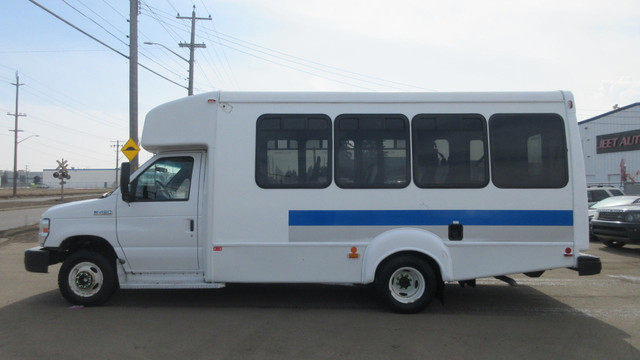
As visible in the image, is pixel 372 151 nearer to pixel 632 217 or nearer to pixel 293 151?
pixel 293 151

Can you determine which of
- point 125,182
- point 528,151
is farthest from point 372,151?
point 125,182

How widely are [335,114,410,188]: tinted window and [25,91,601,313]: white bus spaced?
1cm

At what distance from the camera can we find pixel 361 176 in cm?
600

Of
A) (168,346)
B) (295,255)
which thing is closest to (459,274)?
(295,255)

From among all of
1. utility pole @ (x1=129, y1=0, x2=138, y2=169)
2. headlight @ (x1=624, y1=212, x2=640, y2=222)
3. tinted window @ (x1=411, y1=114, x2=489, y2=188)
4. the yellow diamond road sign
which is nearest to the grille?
headlight @ (x1=624, y1=212, x2=640, y2=222)

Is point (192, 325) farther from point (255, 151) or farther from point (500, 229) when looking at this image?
point (500, 229)

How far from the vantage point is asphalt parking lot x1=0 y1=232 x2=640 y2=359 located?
187 inches

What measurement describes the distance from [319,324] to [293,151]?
225 cm

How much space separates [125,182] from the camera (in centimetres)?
607

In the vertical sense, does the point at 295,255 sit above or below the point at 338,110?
below

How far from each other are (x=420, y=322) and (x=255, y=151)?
306cm

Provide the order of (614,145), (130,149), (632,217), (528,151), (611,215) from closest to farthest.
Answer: (528,151), (632,217), (611,215), (130,149), (614,145)

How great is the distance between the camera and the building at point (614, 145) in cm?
3181

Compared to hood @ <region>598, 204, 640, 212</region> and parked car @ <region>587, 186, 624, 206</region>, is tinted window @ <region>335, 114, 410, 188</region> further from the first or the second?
parked car @ <region>587, 186, 624, 206</region>
